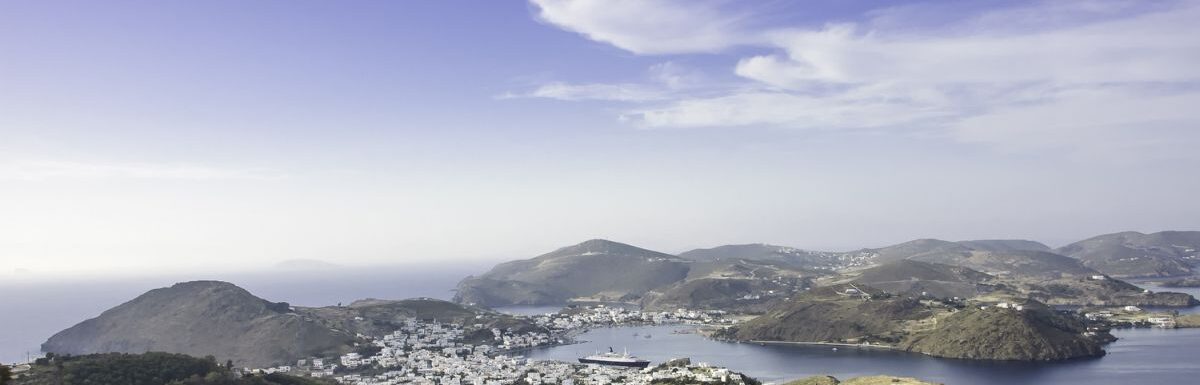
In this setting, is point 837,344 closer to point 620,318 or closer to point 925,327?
point 925,327

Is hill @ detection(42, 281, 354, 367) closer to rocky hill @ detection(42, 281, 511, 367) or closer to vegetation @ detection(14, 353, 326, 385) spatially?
rocky hill @ detection(42, 281, 511, 367)

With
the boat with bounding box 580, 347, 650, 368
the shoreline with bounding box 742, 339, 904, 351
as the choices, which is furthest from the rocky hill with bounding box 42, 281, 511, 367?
the shoreline with bounding box 742, 339, 904, 351

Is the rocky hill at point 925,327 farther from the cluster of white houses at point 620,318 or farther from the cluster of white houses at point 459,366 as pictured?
the cluster of white houses at point 459,366

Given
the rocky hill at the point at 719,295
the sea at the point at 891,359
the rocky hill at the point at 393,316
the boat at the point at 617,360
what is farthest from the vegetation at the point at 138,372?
the rocky hill at the point at 719,295

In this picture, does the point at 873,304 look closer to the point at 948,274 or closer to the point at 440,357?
the point at 948,274

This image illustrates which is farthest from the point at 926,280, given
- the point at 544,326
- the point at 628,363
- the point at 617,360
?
the point at 617,360

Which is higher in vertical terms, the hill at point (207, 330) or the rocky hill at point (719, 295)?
the rocky hill at point (719, 295)
